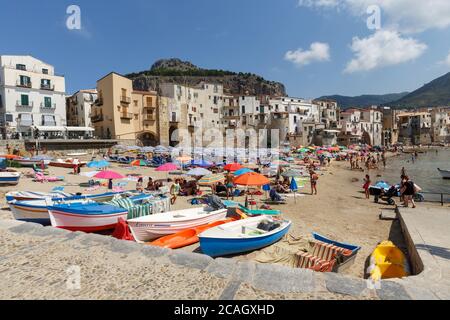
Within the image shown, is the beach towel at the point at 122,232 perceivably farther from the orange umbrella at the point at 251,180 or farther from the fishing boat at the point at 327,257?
the orange umbrella at the point at 251,180

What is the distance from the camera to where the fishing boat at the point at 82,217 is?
Answer: 8922mm

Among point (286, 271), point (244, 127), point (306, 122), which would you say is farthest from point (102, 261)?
point (306, 122)

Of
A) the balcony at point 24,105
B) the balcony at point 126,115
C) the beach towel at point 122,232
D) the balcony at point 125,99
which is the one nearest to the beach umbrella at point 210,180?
the beach towel at point 122,232

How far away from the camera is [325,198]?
17281mm

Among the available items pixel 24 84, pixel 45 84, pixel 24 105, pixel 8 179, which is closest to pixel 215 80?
pixel 45 84

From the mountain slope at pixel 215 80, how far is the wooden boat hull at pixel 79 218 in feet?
296

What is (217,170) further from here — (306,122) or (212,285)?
A: (306,122)

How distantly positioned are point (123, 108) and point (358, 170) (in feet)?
124

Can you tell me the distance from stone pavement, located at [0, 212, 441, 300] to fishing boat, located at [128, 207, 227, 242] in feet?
10.1

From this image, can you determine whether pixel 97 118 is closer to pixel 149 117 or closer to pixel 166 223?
pixel 149 117

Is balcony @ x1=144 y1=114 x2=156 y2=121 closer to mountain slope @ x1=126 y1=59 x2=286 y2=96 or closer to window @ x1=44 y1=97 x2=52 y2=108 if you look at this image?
window @ x1=44 y1=97 x2=52 y2=108

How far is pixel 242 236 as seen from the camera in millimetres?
7957

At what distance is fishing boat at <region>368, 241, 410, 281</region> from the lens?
6.20 m

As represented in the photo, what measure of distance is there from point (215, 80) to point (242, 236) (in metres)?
101
